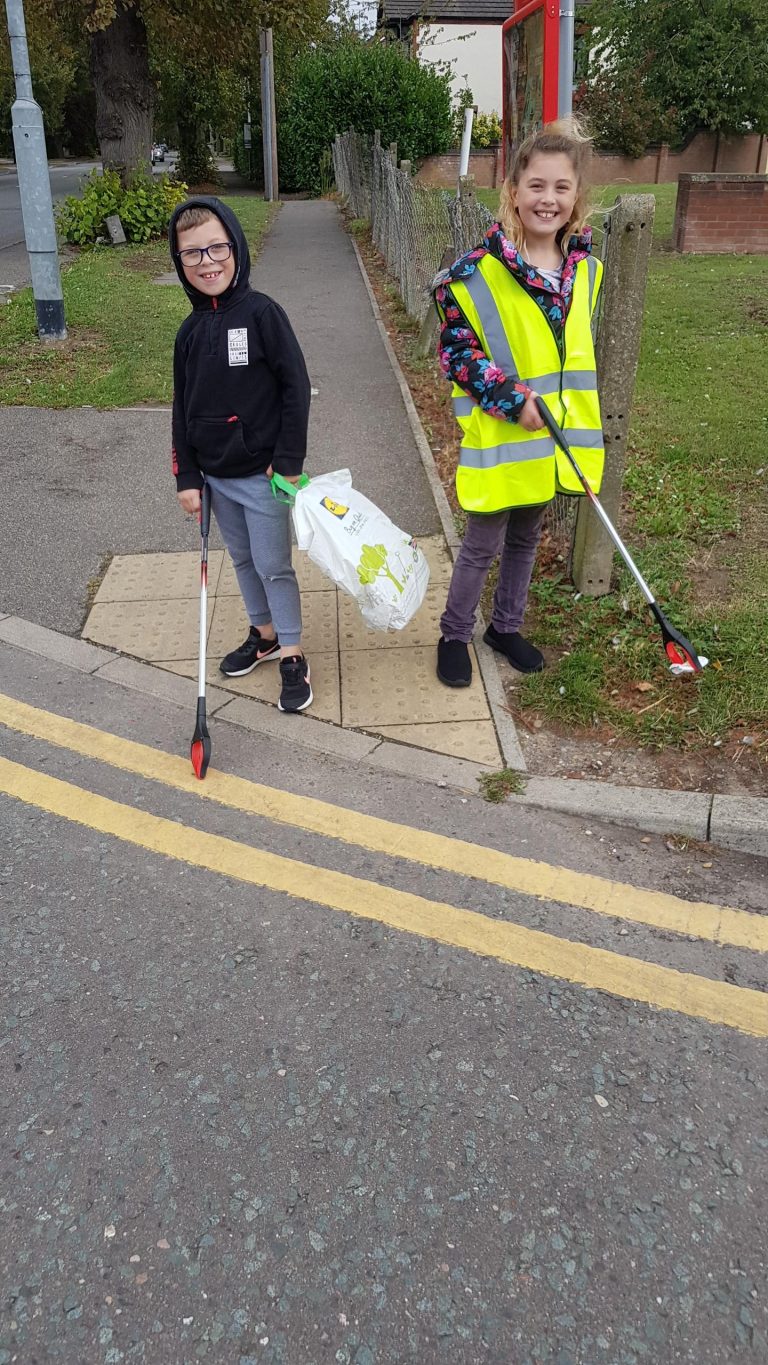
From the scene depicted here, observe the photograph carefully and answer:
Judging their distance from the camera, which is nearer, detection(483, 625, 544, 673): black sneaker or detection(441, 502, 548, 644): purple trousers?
detection(441, 502, 548, 644): purple trousers

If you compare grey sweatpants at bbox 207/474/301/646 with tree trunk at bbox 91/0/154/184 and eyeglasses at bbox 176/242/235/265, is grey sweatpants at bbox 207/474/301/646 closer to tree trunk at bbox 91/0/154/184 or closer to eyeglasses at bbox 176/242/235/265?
eyeglasses at bbox 176/242/235/265

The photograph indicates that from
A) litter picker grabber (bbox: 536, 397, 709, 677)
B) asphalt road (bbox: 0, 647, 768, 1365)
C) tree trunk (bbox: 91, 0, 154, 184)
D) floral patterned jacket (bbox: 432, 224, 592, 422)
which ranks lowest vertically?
asphalt road (bbox: 0, 647, 768, 1365)

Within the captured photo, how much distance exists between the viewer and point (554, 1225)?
2.03 meters

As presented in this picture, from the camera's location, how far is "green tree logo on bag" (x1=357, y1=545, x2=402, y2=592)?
359cm

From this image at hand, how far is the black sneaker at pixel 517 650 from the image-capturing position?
13.4 feet

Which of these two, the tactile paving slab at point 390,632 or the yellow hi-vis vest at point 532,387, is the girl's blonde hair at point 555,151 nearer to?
the yellow hi-vis vest at point 532,387

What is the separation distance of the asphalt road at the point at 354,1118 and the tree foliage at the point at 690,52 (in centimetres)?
1717

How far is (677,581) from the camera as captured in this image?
4652 millimetres

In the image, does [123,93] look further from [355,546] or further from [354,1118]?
[354,1118]

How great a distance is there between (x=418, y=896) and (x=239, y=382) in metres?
1.84

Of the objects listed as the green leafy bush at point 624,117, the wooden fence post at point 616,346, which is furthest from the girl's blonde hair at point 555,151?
the green leafy bush at point 624,117

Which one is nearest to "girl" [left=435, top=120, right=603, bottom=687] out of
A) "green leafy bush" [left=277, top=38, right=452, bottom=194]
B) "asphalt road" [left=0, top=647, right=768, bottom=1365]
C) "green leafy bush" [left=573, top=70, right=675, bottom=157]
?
"asphalt road" [left=0, top=647, right=768, bottom=1365]

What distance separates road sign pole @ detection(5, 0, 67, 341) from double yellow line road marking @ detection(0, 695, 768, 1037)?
22.8 ft

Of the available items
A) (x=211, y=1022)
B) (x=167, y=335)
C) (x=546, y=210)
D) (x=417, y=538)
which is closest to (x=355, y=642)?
(x=417, y=538)
